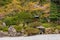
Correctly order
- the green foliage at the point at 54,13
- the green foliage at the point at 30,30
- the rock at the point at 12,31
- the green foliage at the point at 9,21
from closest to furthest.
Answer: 1. the rock at the point at 12,31
2. the green foliage at the point at 30,30
3. the green foliage at the point at 9,21
4. the green foliage at the point at 54,13

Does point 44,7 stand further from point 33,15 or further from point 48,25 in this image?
point 48,25

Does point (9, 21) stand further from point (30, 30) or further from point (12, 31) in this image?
point (30, 30)

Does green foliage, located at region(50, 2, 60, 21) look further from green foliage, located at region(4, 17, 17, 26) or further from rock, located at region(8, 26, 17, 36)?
rock, located at region(8, 26, 17, 36)

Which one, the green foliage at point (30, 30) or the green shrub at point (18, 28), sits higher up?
the green shrub at point (18, 28)

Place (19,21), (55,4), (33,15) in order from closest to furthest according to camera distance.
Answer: (19,21), (33,15), (55,4)

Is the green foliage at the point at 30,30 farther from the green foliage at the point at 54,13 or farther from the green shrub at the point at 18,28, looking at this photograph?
the green foliage at the point at 54,13

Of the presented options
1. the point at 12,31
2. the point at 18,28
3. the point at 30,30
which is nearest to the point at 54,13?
the point at 30,30

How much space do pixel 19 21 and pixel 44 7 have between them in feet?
6.60

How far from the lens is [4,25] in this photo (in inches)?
421

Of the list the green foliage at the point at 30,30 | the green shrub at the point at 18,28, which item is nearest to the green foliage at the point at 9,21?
the green shrub at the point at 18,28

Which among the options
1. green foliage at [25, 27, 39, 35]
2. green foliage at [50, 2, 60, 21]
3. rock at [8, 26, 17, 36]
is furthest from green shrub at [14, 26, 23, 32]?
green foliage at [50, 2, 60, 21]

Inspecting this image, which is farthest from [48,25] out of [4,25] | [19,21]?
[4,25]

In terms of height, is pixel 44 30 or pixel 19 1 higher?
pixel 19 1

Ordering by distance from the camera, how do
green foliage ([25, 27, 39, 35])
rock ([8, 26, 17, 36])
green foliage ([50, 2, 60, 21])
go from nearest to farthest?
rock ([8, 26, 17, 36])
green foliage ([25, 27, 39, 35])
green foliage ([50, 2, 60, 21])
